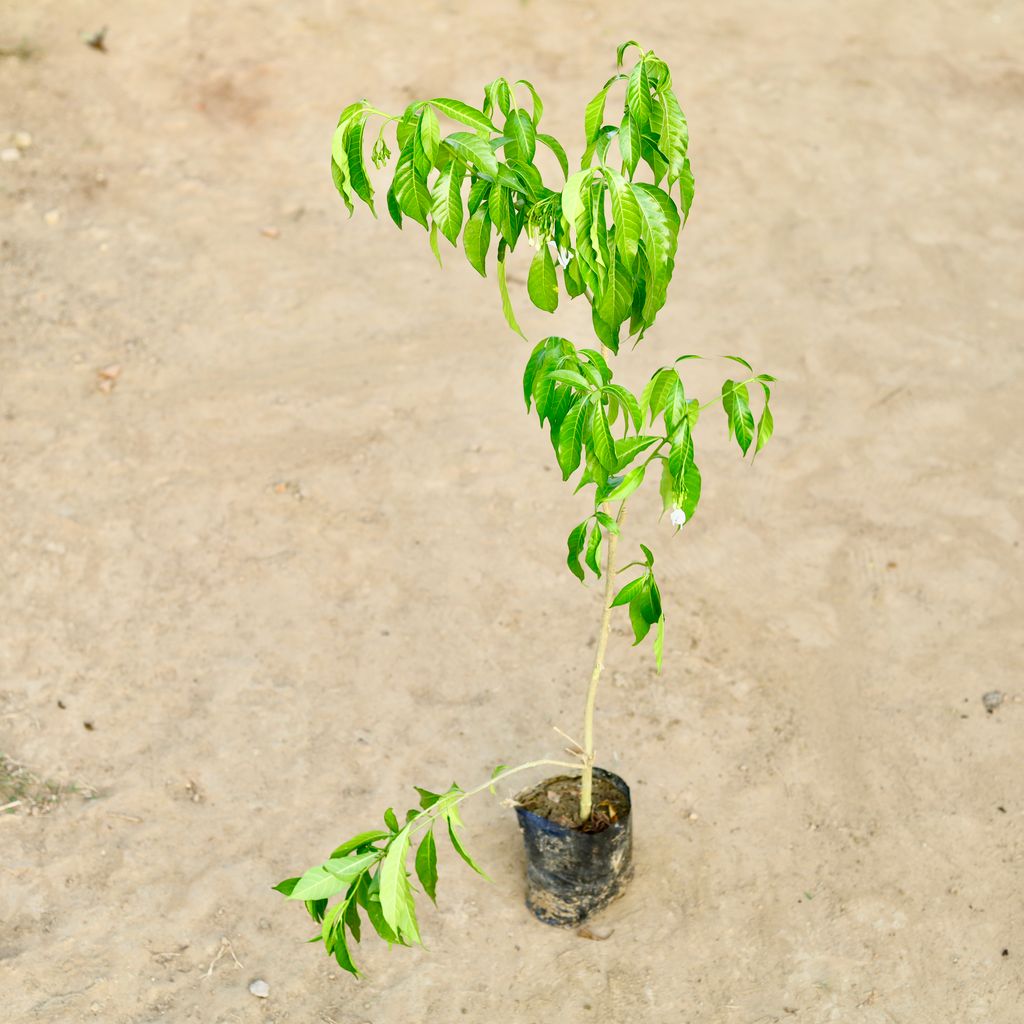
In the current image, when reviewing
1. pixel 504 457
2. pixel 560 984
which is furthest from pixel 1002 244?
pixel 560 984

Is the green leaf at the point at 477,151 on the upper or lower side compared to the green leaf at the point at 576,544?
upper

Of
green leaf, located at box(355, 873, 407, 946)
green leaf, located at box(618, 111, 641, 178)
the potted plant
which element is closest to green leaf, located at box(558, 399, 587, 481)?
the potted plant

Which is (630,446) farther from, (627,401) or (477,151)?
(477,151)

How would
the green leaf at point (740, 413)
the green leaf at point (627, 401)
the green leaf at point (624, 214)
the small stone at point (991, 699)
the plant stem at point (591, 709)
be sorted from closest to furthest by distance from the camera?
the green leaf at point (624, 214), the green leaf at point (627, 401), the green leaf at point (740, 413), the plant stem at point (591, 709), the small stone at point (991, 699)

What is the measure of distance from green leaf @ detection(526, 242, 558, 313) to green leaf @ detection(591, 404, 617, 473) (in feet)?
0.69

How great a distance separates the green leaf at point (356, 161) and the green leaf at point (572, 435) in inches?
17.7

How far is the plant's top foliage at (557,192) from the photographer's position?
2.01m

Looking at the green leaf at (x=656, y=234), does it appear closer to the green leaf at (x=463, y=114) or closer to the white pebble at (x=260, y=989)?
the green leaf at (x=463, y=114)

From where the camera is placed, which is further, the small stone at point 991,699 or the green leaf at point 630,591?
the small stone at point 991,699

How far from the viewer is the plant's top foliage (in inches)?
79.3

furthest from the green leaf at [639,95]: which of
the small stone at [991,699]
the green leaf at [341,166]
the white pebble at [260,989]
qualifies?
the small stone at [991,699]

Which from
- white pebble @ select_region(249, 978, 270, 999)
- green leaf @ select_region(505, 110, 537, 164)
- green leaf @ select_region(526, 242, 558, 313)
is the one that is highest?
green leaf @ select_region(505, 110, 537, 164)

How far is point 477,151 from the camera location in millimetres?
2096

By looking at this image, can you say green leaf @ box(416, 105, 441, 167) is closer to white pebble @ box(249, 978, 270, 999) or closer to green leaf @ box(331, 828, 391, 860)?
green leaf @ box(331, 828, 391, 860)
